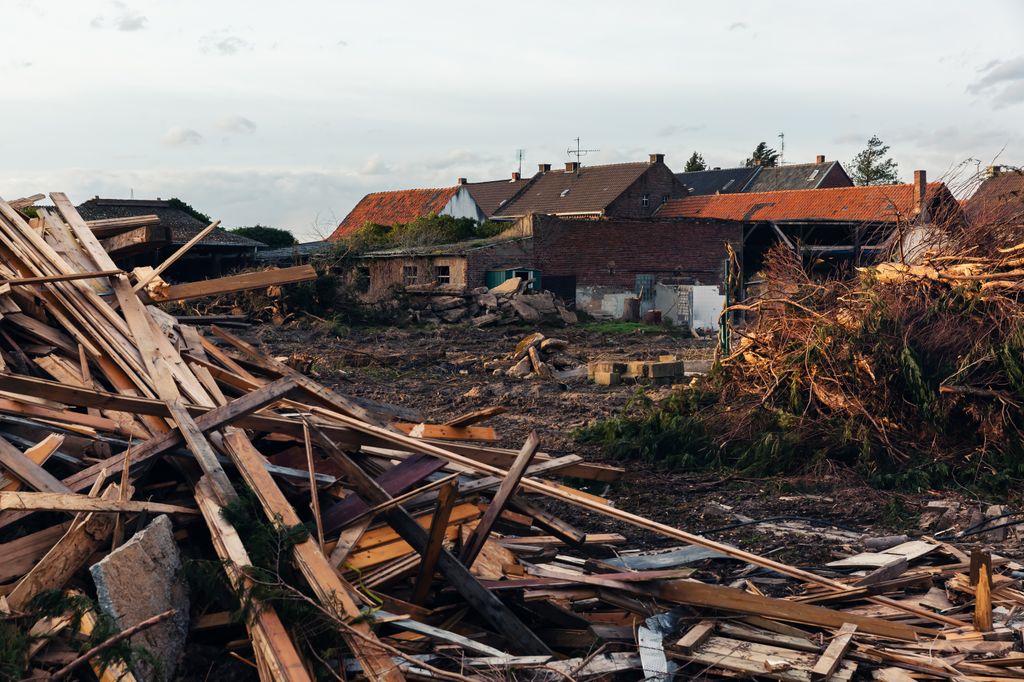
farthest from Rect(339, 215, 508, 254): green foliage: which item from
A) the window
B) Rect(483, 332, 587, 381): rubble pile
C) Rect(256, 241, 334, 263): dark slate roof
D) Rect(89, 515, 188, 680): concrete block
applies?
Rect(89, 515, 188, 680): concrete block

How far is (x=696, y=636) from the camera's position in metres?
4.64

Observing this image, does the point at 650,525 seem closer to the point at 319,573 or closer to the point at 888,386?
the point at 319,573

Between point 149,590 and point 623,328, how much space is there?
75.1 ft

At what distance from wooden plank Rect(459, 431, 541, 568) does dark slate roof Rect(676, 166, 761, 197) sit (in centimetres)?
4639

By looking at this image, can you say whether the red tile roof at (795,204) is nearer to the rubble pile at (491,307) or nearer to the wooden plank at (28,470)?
the rubble pile at (491,307)

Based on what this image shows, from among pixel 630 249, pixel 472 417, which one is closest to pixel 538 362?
pixel 472 417

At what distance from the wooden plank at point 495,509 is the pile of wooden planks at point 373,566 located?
0.04 feet

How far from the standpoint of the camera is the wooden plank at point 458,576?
15.1 feet

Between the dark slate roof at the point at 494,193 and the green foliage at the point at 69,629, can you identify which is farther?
the dark slate roof at the point at 494,193

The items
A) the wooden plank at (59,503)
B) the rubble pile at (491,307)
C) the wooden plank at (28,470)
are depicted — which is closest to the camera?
the wooden plank at (59,503)

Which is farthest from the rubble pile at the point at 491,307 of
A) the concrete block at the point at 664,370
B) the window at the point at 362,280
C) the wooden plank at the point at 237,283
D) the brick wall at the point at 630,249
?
the wooden plank at the point at 237,283

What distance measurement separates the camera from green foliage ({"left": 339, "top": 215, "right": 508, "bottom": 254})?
3275 centimetres

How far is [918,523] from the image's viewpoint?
7.88 meters

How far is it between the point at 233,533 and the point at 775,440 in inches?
254
